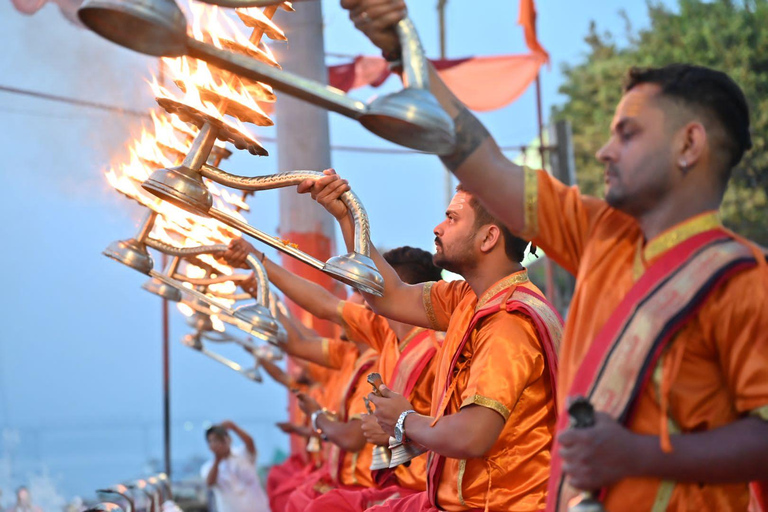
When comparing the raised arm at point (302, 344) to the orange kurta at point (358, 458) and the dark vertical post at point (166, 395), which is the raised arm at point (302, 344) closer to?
the orange kurta at point (358, 458)

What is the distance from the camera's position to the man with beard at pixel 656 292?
1699mm

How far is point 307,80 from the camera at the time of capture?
5.69 feet

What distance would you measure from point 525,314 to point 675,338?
1.09m

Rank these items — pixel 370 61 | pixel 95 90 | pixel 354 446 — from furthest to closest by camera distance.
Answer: pixel 370 61, pixel 95 90, pixel 354 446

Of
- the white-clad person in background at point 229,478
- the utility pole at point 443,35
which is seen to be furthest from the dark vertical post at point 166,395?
the utility pole at point 443,35

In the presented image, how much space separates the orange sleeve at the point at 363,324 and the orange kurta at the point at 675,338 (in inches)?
95.0

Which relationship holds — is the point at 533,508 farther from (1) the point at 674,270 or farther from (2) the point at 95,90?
A: (2) the point at 95,90

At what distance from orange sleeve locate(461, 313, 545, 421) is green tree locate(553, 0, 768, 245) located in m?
14.5

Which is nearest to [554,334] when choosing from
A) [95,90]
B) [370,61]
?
[95,90]

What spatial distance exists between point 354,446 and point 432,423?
6.68ft

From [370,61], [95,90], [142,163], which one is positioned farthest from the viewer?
[370,61]

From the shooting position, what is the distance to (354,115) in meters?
1.74

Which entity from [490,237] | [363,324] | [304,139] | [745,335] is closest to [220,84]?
[490,237]

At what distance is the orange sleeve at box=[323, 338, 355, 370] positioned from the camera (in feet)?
19.0
